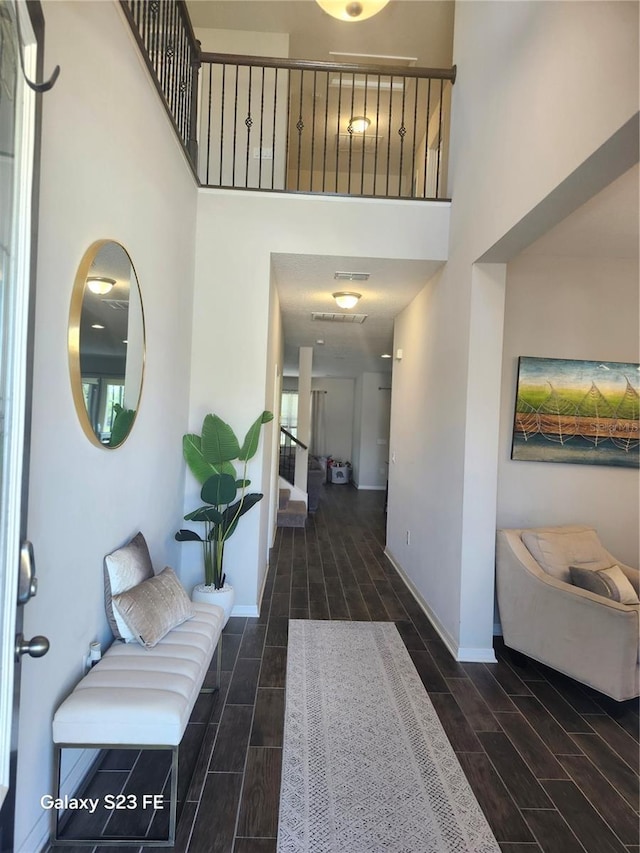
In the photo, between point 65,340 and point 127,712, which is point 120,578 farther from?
point 65,340

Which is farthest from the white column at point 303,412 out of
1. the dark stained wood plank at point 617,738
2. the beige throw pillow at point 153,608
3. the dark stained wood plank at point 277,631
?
the dark stained wood plank at point 617,738

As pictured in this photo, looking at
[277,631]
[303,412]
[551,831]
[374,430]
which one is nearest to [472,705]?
[551,831]

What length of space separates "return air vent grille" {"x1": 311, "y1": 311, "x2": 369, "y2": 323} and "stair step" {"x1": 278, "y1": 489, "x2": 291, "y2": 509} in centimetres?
274

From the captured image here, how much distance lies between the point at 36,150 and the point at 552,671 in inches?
143

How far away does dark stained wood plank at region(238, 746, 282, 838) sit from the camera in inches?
65.4

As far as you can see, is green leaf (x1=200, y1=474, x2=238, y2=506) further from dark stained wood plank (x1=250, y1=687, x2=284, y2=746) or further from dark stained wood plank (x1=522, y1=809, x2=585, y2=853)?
dark stained wood plank (x1=522, y1=809, x2=585, y2=853)

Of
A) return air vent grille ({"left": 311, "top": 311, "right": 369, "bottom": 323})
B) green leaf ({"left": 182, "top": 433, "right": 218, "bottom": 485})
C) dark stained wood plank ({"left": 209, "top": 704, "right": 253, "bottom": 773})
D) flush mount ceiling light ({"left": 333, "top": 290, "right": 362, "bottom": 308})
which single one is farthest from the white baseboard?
return air vent grille ({"left": 311, "top": 311, "right": 369, "bottom": 323})

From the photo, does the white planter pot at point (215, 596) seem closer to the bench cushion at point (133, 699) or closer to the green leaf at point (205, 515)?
the green leaf at point (205, 515)

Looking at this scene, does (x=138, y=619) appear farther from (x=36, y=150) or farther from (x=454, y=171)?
(x=454, y=171)

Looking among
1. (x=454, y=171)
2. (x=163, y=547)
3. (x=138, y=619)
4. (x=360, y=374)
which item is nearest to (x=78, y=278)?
(x=138, y=619)

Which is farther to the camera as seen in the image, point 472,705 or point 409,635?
point 409,635

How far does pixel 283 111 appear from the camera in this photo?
4.72 m

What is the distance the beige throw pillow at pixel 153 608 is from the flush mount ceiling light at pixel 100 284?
1.26 m

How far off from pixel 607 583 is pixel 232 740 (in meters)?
2.29
